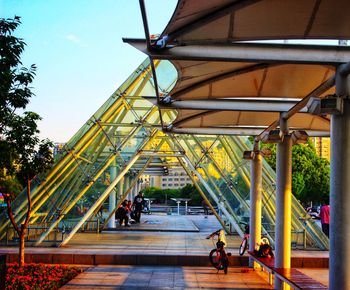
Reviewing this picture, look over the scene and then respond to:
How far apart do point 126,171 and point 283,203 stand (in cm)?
954

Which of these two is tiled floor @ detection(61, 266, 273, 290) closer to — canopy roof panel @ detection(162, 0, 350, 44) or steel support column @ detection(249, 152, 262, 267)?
steel support column @ detection(249, 152, 262, 267)

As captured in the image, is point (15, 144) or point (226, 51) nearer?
point (226, 51)

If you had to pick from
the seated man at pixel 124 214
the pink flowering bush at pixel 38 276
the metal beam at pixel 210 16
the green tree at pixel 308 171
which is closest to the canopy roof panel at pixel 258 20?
the metal beam at pixel 210 16

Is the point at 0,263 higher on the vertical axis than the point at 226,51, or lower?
lower

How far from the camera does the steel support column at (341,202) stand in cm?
852

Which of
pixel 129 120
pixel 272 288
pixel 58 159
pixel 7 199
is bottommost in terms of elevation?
pixel 272 288

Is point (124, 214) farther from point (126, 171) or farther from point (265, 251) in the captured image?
point (265, 251)

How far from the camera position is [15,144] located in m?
15.0

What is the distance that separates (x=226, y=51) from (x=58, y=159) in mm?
12841

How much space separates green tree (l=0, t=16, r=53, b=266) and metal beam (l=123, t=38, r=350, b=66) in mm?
3255

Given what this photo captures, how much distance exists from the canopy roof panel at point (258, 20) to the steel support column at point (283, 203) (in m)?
4.83

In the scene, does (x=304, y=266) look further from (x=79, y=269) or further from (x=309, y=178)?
(x=309, y=178)

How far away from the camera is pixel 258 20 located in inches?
305

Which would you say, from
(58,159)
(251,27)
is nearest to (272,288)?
(251,27)
